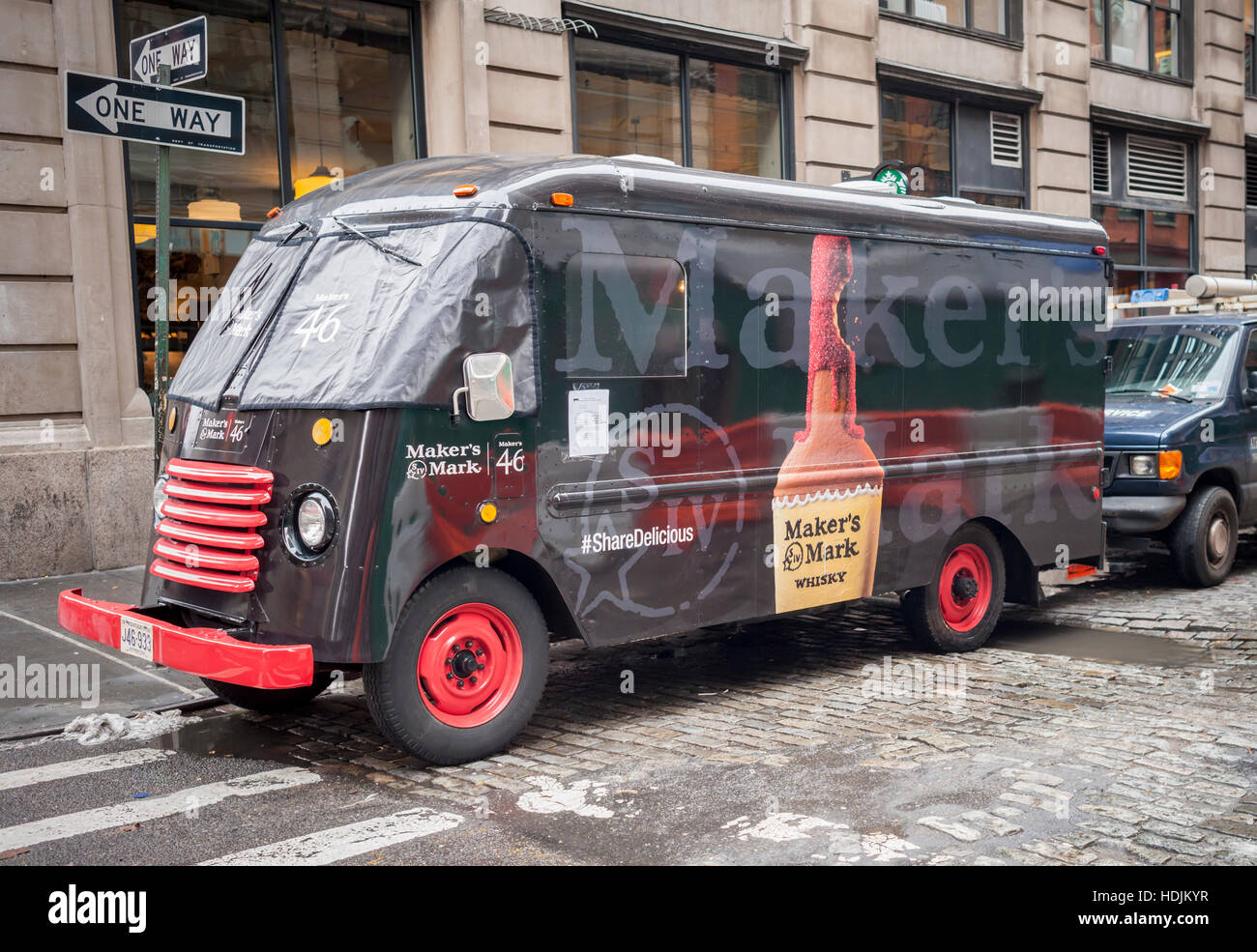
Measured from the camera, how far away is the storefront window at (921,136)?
58.5 feet

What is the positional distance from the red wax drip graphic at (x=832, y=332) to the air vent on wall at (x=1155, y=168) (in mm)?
16946

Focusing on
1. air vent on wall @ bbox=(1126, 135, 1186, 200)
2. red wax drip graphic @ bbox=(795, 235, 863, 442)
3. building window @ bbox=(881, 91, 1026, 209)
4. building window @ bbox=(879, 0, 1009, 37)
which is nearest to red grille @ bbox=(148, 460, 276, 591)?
red wax drip graphic @ bbox=(795, 235, 863, 442)

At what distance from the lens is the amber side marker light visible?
18.3 feet

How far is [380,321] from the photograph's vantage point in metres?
5.71

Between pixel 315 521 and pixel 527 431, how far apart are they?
1080mm

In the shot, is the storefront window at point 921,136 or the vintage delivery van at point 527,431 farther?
the storefront window at point 921,136

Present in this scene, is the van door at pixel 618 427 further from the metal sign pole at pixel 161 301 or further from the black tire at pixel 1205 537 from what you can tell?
the black tire at pixel 1205 537

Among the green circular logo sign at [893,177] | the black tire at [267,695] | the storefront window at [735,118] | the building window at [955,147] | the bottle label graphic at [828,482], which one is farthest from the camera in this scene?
the building window at [955,147]

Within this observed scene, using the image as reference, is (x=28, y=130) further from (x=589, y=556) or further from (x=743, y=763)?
(x=743, y=763)

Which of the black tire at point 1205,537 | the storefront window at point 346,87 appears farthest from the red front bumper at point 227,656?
the black tire at point 1205,537

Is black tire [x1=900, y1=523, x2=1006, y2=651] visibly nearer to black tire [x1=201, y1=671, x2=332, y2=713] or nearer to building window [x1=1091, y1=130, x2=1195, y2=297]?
black tire [x1=201, y1=671, x2=332, y2=713]

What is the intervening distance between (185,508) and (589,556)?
1954 mm

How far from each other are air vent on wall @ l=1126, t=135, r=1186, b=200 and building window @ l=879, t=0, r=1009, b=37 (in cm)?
408

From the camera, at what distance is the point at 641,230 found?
6438 mm
